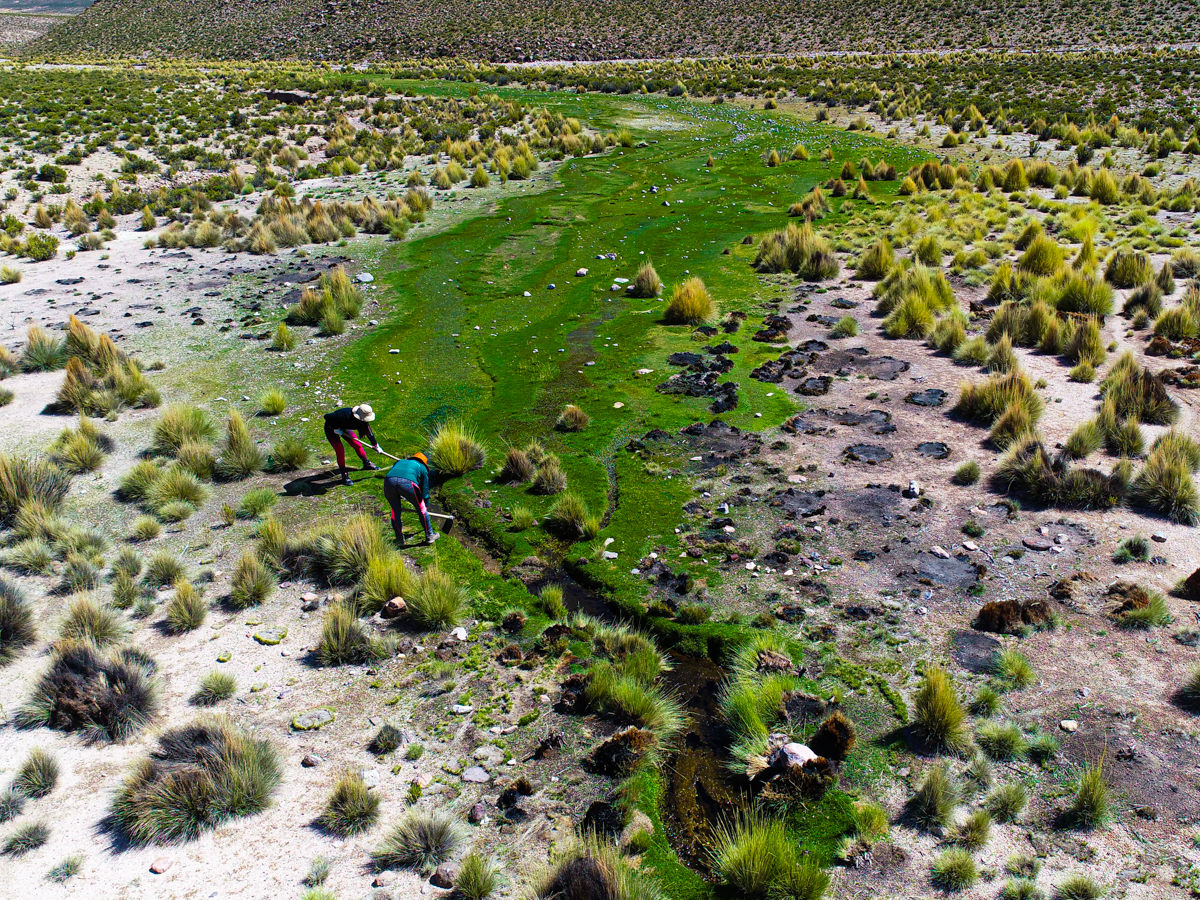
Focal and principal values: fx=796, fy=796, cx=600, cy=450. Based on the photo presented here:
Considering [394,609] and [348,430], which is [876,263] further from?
[394,609]

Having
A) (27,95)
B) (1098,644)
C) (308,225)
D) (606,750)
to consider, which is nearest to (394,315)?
(308,225)

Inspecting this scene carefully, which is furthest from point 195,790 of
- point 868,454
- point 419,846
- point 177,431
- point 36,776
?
point 868,454

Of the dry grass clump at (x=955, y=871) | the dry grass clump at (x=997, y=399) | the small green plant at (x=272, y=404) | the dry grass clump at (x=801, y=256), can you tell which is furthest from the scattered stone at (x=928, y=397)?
the small green plant at (x=272, y=404)

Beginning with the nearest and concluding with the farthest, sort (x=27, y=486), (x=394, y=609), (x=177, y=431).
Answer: (x=394, y=609) → (x=27, y=486) → (x=177, y=431)

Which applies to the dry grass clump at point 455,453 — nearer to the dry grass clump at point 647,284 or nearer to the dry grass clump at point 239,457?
the dry grass clump at point 239,457

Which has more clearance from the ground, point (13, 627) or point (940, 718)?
point (13, 627)

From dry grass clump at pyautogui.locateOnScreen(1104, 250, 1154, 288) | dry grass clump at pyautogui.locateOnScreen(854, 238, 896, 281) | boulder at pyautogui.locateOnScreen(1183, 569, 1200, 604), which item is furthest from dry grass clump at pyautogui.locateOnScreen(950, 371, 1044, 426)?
dry grass clump at pyautogui.locateOnScreen(1104, 250, 1154, 288)
